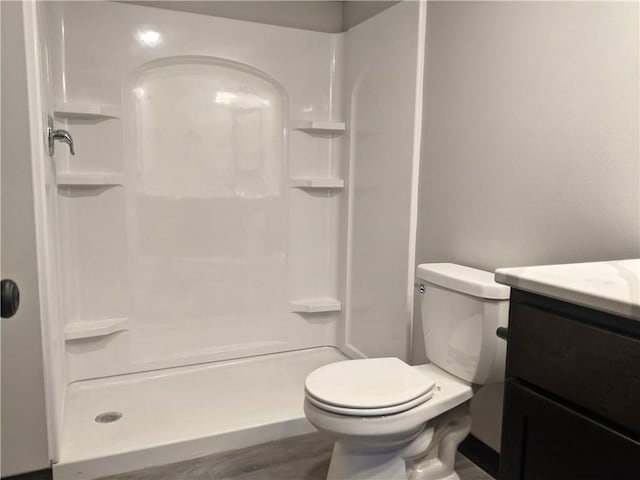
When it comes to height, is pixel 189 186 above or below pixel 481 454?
above

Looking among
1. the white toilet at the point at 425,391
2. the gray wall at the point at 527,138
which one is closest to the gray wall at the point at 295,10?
the gray wall at the point at 527,138

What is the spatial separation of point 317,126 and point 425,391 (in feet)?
5.32

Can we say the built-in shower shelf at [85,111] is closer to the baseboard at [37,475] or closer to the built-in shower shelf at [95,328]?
the built-in shower shelf at [95,328]

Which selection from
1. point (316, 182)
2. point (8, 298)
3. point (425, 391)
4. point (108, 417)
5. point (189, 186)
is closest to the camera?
point (8, 298)

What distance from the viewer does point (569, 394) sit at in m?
0.95

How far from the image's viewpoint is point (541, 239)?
5.32 feet

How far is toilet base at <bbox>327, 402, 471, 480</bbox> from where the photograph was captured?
1.58 metres

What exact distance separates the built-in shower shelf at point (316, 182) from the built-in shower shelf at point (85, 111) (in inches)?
38.5

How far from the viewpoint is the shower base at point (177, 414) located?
182cm

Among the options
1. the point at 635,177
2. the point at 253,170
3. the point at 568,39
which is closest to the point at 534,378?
the point at 635,177

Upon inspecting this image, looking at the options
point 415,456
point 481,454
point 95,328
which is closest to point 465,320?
point 415,456

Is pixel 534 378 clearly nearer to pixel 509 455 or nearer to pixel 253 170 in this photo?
pixel 509 455

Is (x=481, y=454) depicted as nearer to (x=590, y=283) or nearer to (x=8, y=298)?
(x=590, y=283)

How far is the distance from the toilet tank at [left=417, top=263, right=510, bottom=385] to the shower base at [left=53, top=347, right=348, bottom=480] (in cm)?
74
